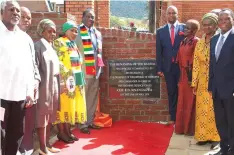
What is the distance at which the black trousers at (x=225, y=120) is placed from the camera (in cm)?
399

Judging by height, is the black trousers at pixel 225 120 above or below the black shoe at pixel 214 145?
above

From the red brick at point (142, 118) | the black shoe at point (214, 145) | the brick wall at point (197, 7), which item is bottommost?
the black shoe at point (214, 145)

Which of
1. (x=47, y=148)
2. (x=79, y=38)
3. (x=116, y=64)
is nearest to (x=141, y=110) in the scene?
(x=116, y=64)

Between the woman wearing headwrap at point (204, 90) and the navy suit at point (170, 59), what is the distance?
0.65m

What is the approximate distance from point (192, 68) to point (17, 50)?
2.81 meters

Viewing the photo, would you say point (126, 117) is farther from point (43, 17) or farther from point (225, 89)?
point (225, 89)

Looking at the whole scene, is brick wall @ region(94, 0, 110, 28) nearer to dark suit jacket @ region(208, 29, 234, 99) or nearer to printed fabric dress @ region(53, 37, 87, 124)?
printed fabric dress @ region(53, 37, 87, 124)

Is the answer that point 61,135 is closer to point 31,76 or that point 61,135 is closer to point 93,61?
point 93,61

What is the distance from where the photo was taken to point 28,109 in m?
4.18

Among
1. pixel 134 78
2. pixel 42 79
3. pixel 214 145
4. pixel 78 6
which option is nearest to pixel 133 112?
pixel 134 78

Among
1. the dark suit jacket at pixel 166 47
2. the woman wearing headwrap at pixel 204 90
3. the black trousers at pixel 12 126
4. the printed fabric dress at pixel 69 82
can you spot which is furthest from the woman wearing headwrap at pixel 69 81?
the woman wearing headwrap at pixel 204 90

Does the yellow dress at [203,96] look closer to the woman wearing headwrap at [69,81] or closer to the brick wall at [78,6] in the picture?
the woman wearing headwrap at [69,81]

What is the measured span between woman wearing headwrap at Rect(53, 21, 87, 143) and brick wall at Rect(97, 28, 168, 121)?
5.16 feet

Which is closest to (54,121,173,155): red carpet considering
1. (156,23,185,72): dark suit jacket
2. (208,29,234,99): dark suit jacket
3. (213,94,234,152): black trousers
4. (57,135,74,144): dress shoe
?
(57,135,74,144): dress shoe
